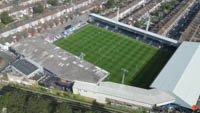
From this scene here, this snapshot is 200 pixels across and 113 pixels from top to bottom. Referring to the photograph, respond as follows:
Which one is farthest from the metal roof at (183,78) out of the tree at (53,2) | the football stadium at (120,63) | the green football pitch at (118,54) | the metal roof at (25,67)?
the tree at (53,2)

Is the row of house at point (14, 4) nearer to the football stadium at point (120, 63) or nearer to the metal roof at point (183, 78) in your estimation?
the football stadium at point (120, 63)

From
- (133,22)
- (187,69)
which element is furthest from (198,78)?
(133,22)

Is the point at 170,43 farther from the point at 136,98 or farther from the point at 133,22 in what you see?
the point at 136,98

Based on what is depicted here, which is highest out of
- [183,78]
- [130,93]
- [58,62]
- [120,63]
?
[183,78]

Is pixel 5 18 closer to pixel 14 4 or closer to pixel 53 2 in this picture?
pixel 14 4

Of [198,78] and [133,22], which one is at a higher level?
[133,22]

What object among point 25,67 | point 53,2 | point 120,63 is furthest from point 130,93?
point 53,2
